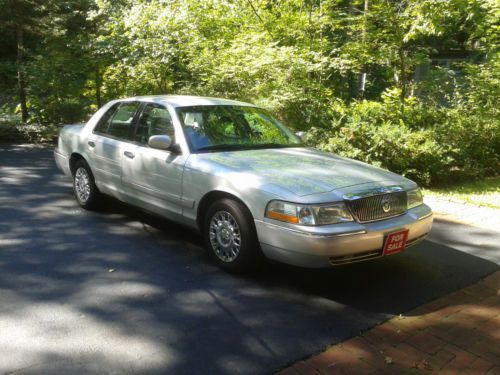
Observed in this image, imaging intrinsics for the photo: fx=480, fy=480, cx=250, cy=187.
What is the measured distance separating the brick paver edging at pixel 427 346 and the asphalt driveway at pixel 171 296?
12 cm

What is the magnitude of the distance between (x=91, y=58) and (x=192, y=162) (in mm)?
10238

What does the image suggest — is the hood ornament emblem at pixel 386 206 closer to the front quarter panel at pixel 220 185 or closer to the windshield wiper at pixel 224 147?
the front quarter panel at pixel 220 185

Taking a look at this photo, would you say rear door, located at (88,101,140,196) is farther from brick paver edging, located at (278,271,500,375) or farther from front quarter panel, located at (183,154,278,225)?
brick paver edging, located at (278,271,500,375)

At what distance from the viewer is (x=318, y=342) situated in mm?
3207

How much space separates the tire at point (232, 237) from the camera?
404cm

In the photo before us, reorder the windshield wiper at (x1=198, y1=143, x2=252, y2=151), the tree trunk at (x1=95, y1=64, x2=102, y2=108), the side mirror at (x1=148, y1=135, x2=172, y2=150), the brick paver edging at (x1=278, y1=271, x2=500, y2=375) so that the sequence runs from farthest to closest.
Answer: the tree trunk at (x1=95, y1=64, x2=102, y2=108), the windshield wiper at (x1=198, y1=143, x2=252, y2=151), the side mirror at (x1=148, y1=135, x2=172, y2=150), the brick paver edging at (x1=278, y1=271, x2=500, y2=375)

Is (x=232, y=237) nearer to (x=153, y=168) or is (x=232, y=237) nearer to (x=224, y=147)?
(x=224, y=147)

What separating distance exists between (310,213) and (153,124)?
2309mm

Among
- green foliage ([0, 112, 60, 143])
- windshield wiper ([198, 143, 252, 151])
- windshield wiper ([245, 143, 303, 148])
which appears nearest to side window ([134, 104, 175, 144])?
windshield wiper ([198, 143, 252, 151])

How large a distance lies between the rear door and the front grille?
280cm

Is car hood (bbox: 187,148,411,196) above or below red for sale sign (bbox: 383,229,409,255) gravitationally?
above

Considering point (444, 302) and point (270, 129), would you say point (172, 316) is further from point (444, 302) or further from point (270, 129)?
point (270, 129)

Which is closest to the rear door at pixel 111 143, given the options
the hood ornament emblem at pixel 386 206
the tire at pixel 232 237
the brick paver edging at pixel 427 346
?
the tire at pixel 232 237

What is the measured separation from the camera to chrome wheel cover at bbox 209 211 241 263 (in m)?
4.18
